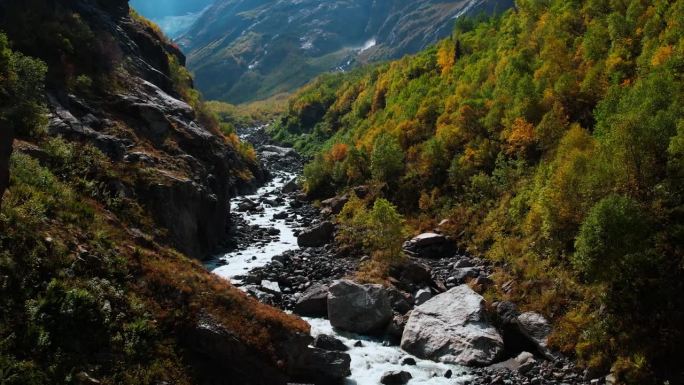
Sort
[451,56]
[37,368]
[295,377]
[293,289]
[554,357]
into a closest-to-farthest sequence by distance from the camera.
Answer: [37,368]
[295,377]
[554,357]
[293,289]
[451,56]

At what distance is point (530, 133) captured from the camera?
52594 millimetres

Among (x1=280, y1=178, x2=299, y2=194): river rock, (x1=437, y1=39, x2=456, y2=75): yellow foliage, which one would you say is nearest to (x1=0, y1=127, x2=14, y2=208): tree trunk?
(x1=280, y1=178, x2=299, y2=194): river rock

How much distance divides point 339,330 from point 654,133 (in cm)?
2375

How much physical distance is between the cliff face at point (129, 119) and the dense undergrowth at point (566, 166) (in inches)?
861

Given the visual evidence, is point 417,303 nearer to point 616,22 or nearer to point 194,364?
point 194,364

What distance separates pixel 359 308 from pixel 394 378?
7619 millimetres

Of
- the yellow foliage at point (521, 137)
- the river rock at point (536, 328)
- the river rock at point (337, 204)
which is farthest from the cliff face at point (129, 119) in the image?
the yellow foliage at point (521, 137)

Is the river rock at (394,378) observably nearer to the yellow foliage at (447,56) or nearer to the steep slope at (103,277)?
the steep slope at (103,277)

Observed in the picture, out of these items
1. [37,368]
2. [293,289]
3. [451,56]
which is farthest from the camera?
[451,56]

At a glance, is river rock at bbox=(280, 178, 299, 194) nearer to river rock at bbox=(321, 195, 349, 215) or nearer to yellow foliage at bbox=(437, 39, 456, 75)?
river rock at bbox=(321, 195, 349, 215)

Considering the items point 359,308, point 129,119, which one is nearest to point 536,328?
point 359,308

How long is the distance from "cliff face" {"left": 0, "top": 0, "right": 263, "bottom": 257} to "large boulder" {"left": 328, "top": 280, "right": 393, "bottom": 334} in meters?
16.2

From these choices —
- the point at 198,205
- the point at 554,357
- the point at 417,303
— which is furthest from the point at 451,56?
the point at 554,357

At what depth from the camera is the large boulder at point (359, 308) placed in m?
34.8
